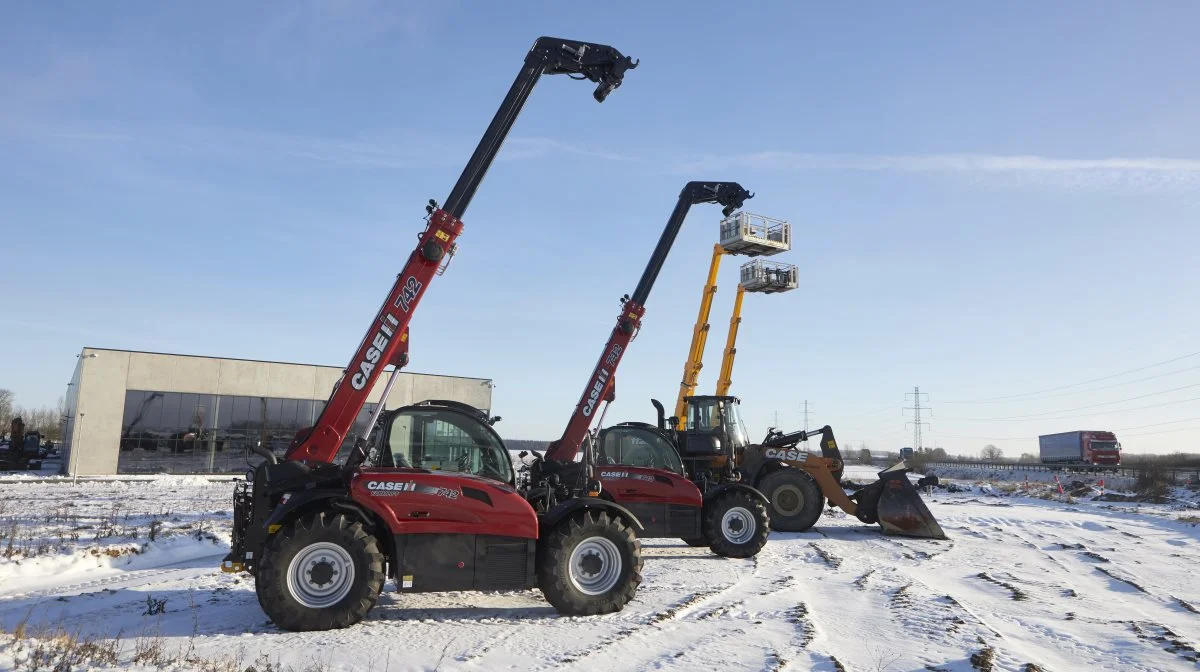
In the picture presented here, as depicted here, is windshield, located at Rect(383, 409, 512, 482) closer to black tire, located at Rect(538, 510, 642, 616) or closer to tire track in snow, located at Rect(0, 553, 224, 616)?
black tire, located at Rect(538, 510, 642, 616)

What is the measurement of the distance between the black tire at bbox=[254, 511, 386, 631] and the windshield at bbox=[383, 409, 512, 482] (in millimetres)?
899

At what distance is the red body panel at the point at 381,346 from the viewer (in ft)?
28.1

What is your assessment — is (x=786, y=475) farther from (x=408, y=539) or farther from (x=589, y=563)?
(x=408, y=539)

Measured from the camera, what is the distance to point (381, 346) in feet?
29.3

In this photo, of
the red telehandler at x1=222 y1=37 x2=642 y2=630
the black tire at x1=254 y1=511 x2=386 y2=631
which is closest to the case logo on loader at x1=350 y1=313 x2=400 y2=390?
the red telehandler at x1=222 y1=37 x2=642 y2=630

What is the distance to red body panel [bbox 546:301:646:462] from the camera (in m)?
14.0

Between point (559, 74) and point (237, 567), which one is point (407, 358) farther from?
point (559, 74)

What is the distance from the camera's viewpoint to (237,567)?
718cm

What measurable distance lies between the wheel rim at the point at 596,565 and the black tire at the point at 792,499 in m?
8.43

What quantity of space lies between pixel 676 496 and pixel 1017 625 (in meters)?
4.92

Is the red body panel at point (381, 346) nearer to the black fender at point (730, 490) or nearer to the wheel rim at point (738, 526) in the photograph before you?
the black fender at point (730, 490)

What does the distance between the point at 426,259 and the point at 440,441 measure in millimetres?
2497

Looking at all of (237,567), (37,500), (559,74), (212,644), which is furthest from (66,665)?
(37,500)

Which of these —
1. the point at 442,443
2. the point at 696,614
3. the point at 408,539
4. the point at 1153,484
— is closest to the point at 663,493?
the point at 696,614
